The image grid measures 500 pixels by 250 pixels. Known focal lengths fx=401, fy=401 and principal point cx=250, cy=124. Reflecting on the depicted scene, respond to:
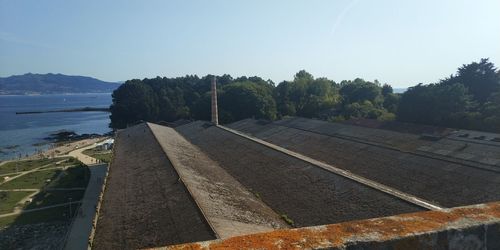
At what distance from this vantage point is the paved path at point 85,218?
26.1 metres

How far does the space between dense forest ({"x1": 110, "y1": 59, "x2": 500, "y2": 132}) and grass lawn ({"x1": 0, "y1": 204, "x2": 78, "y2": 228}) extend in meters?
44.9

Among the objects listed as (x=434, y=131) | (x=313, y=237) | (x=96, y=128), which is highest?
(x=313, y=237)

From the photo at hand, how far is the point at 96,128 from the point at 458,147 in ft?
331

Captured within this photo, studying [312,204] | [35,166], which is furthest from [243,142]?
[35,166]

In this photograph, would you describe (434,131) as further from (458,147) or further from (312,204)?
(312,204)

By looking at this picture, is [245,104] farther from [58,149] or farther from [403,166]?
[403,166]

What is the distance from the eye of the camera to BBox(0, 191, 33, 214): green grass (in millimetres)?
34078

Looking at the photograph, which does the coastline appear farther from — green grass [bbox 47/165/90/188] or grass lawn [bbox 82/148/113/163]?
green grass [bbox 47/165/90/188]

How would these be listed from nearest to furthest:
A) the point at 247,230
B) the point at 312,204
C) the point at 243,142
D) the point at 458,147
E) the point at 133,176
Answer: the point at 247,230, the point at 312,204, the point at 133,176, the point at 458,147, the point at 243,142

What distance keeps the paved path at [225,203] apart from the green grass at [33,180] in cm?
2178

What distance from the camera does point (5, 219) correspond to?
3145cm

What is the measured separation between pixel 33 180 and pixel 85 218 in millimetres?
18380

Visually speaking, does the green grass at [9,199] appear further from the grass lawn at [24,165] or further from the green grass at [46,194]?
the grass lawn at [24,165]

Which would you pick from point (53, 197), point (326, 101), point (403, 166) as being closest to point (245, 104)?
point (326, 101)
